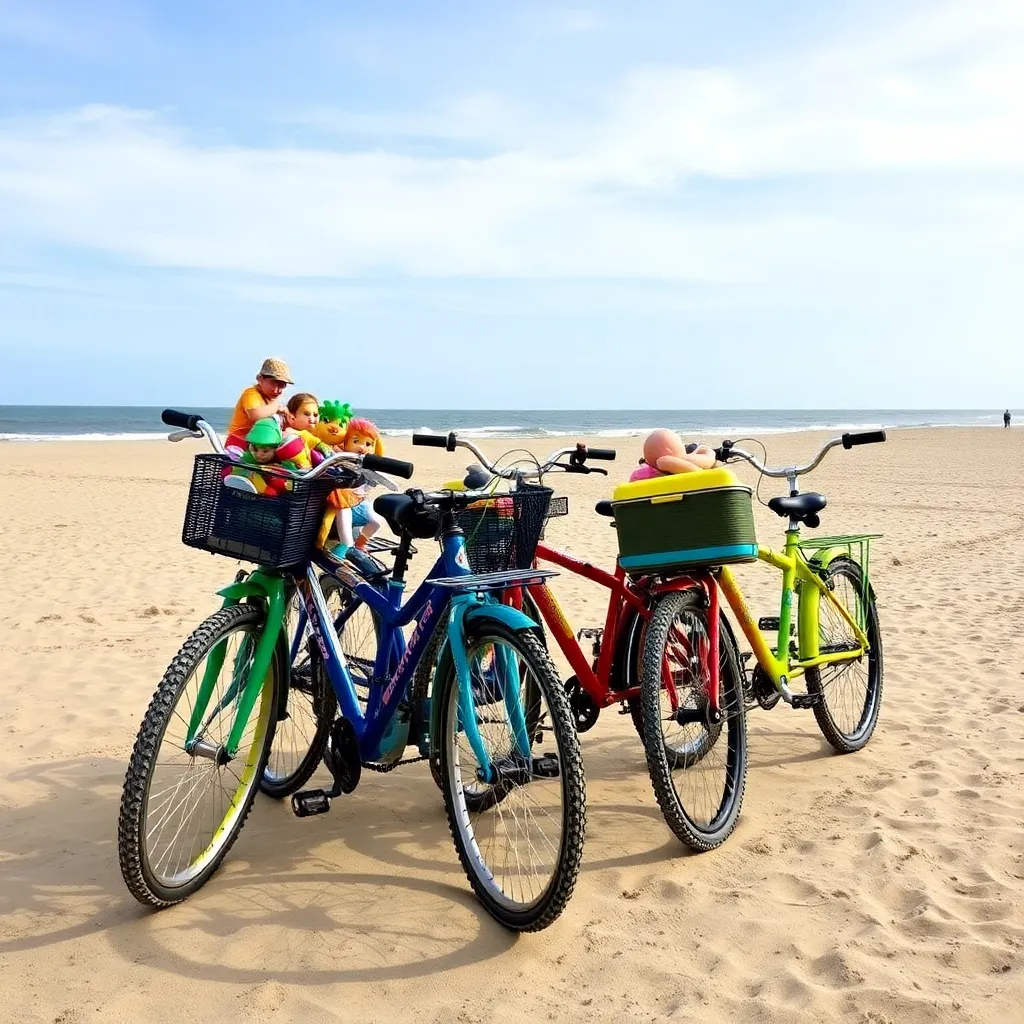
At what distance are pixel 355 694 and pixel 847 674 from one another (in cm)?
308

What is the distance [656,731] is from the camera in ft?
11.6

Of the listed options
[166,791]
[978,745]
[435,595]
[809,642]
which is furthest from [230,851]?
[978,745]

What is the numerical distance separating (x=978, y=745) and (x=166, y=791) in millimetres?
3857

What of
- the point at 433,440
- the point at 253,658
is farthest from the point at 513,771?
the point at 433,440

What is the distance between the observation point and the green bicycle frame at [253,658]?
348cm

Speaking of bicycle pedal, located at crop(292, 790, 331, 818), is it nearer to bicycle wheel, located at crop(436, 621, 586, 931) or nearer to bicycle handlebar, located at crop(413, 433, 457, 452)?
bicycle wheel, located at crop(436, 621, 586, 931)

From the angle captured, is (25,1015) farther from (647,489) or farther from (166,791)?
(647,489)

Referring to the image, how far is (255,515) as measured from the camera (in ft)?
11.0

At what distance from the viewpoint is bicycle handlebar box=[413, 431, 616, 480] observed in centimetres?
394

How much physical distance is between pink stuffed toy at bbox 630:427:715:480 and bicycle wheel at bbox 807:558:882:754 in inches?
40.1

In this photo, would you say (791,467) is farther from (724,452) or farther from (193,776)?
(193,776)

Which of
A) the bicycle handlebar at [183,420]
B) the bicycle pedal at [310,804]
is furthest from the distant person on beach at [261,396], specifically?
the bicycle pedal at [310,804]

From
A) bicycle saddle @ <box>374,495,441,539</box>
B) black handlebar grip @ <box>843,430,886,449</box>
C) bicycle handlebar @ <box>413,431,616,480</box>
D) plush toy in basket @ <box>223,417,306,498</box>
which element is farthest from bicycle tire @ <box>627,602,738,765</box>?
plush toy in basket @ <box>223,417,306,498</box>

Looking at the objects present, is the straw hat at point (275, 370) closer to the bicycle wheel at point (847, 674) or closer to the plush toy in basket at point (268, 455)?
the plush toy in basket at point (268, 455)
